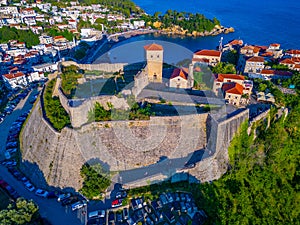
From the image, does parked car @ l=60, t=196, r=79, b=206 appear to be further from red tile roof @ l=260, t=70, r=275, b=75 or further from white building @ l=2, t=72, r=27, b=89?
red tile roof @ l=260, t=70, r=275, b=75

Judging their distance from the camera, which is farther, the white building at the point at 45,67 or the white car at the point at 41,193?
the white building at the point at 45,67

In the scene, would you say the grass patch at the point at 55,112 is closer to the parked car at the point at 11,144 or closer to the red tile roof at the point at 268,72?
the parked car at the point at 11,144

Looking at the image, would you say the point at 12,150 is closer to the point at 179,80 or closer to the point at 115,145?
the point at 115,145

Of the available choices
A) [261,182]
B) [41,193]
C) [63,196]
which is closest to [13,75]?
[41,193]

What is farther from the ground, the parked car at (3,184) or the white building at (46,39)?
the white building at (46,39)

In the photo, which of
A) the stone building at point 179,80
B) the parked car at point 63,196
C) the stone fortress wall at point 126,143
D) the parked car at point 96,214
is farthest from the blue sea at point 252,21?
the parked car at point 96,214

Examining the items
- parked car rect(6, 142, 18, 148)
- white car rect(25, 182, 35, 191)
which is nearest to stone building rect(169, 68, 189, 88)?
white car rect(25, 182, 35, 191)
